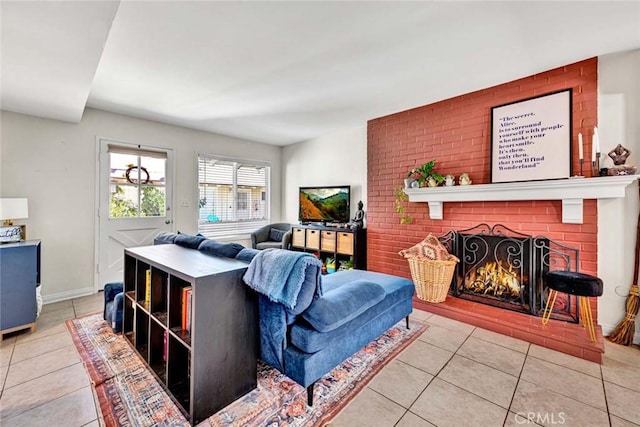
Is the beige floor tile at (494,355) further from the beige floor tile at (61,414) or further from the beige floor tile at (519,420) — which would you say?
the beige floor tile at (61,414)

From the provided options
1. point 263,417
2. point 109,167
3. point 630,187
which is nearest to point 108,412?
point 263,417

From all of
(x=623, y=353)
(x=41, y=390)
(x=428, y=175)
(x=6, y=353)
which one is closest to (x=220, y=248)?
(x=41, y=390)

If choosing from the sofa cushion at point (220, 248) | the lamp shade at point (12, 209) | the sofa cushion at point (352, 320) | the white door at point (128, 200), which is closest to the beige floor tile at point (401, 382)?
the sofa cushion at point (352, 320)

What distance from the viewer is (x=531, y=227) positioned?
266cm

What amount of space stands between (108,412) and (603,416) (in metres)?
2.79

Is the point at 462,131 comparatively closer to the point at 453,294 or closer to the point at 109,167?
the point at 453,294

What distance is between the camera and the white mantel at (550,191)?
217cm

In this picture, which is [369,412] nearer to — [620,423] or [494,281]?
[620,423]

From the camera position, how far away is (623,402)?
1.61m

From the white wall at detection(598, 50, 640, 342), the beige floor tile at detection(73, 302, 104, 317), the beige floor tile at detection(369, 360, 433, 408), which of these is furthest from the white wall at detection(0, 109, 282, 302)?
the white wall at detection(598, 50, 640, 342)

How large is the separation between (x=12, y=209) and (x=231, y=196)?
110 inches

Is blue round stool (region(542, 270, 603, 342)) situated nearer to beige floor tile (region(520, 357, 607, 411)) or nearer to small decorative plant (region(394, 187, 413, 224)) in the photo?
beige floor tile (region(520, 357, 607, 411))

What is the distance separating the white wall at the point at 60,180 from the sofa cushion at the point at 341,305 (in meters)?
3.49

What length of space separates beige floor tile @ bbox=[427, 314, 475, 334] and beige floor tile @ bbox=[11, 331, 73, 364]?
330cm
